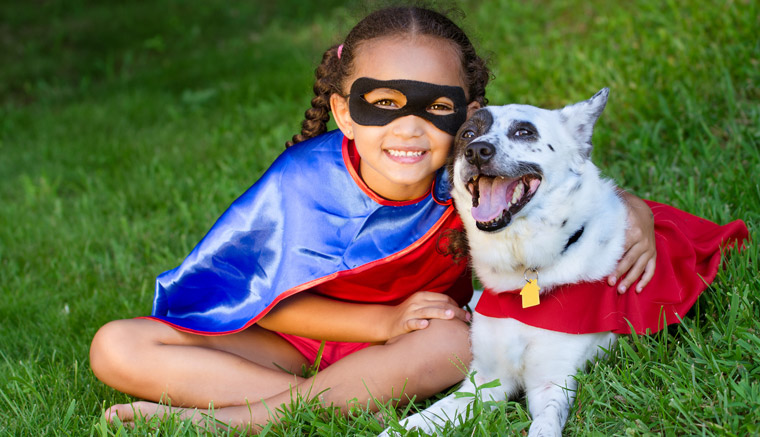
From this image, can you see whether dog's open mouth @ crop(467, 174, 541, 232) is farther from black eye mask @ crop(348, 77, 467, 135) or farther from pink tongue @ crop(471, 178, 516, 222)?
black eye mask @ crop(348, 77, 467, 135)

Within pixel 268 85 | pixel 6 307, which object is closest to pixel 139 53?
pixel 268 85

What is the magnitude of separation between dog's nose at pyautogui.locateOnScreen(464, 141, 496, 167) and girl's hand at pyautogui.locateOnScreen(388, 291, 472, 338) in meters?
0.65

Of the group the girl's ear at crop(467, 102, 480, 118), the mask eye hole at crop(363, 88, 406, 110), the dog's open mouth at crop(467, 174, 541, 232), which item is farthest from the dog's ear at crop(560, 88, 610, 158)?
the mask eye hole at crop(363, 88, 406, 110)

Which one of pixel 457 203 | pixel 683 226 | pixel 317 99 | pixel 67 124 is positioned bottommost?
pixel 67 124

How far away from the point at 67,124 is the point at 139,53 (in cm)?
227

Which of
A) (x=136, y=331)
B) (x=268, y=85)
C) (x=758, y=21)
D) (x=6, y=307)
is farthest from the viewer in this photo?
(x=268, y=85)

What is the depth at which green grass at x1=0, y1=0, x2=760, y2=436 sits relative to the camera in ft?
8.10

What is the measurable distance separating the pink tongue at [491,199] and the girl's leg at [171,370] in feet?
3.29

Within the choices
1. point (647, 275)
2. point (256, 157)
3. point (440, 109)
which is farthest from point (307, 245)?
point (256, 157)

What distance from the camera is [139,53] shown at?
884 centimetres

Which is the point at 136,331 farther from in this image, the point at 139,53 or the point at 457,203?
the point at 139,53

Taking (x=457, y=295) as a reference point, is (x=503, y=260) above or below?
above

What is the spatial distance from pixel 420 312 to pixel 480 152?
0.71 meters

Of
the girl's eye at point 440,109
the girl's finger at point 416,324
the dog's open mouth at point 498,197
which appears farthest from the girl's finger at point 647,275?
the girl's eye at point 440,109
